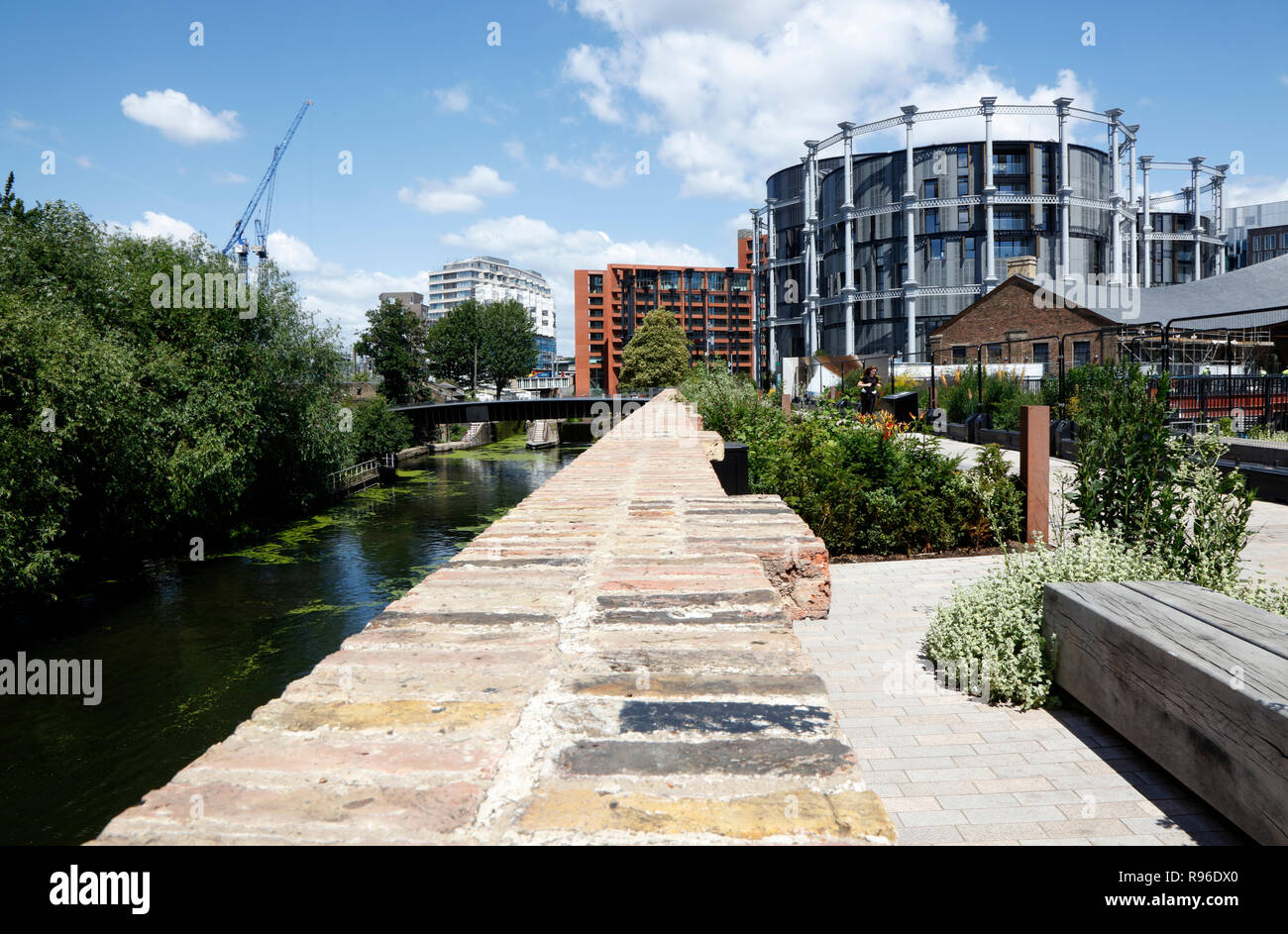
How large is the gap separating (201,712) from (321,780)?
43.0ft

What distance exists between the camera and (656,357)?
230 feet

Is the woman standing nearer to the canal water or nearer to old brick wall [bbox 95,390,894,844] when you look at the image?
the canal water

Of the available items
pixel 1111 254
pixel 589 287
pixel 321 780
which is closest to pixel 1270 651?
pixel 321 780

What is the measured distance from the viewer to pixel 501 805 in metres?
1.45

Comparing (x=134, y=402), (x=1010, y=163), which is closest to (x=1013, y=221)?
(x=1010, y=163)

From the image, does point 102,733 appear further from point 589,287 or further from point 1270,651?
point 589,287

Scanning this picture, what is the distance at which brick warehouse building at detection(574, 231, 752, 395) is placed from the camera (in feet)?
345

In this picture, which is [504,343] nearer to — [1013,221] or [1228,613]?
[1013,221]

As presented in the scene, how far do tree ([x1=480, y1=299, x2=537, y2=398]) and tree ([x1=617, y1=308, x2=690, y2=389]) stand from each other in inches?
829

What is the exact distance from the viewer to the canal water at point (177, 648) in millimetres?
10383

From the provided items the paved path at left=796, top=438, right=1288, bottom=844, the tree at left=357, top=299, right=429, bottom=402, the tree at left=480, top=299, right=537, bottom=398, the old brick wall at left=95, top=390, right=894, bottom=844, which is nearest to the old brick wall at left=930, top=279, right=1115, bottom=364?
the paved path at left=796, top=438, right=1288, bottom=844

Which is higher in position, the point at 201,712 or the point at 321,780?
the point at 321,780

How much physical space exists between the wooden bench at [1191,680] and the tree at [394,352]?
230 feet
